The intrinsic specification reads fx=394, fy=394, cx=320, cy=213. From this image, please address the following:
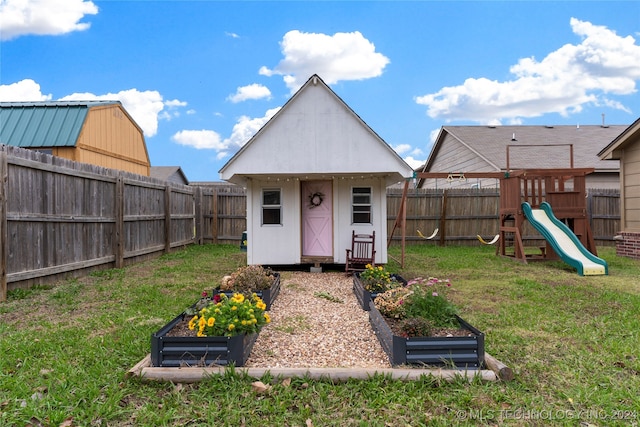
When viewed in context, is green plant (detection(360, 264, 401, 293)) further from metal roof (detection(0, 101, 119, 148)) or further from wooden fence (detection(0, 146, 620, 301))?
metal roof (detection(0, 101, 119, 148))

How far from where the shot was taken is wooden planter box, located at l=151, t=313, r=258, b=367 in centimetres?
341

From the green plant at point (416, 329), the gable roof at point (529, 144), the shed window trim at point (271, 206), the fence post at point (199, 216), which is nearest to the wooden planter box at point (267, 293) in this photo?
the green plant at point (416, 329)

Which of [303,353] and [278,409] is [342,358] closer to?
[303,353]

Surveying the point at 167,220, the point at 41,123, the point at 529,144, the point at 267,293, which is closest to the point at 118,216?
the point at 167,220

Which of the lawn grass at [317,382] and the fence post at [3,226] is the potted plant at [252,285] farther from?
the fence post at [3,226]

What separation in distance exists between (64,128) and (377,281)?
1319 centimetres

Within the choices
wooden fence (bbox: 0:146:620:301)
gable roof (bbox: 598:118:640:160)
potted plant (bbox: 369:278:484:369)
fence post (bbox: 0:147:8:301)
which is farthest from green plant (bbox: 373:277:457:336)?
gable roof (bbox: 598:118:640:160)

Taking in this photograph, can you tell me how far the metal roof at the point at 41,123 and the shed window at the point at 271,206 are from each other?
8359 mm

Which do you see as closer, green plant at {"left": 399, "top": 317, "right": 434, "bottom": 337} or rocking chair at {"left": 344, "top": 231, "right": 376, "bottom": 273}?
green plant at {"left": 399, "top": 317, "right": 434, "bottom": 337}

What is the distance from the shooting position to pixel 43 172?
7.10 metres

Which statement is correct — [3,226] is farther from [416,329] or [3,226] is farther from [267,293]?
[416,329]

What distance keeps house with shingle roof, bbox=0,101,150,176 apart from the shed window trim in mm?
8244

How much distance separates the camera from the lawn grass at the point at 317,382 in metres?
2.73

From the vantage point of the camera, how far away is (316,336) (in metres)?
4.43
